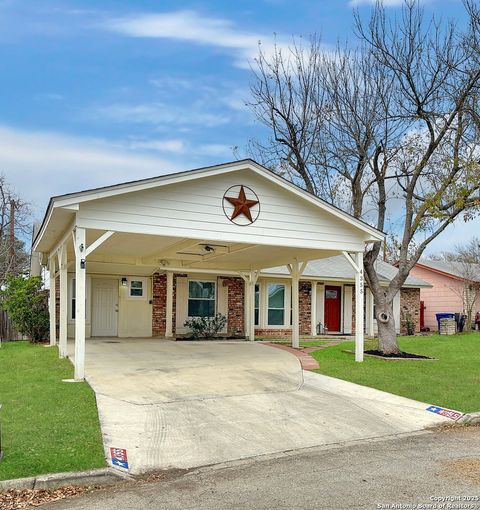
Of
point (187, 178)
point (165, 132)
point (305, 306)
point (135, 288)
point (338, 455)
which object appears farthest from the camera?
point (305, 306)

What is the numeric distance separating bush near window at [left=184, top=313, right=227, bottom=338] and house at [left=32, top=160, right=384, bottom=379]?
425 millimetres

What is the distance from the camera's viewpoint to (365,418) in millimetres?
8086

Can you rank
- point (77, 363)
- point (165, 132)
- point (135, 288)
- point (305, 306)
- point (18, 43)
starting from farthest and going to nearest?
point (305, 306) → point (135, 288) → point (165, 132) → point (18, 43) → point (77, 363)

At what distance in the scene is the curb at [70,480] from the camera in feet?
16.4

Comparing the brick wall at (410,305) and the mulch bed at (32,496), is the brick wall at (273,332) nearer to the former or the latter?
the brick wall at (410,305)

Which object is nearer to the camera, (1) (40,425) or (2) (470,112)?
(1) (40,425)

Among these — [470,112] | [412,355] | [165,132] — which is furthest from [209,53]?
[412,355]

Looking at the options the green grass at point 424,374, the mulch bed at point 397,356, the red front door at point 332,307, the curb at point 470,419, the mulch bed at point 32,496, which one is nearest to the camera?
the mulch bed at point 32,496

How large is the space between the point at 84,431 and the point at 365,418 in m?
4.07

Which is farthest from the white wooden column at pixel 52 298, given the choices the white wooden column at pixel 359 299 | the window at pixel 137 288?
the white wooden column at pixel 359 299

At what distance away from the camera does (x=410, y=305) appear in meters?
24.6

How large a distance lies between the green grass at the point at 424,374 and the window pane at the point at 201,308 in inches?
238

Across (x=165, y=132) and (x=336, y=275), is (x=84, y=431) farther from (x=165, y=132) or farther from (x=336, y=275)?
(x=336, y=275)

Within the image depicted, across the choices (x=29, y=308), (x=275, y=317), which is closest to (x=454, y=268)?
(x=275, y=317)
